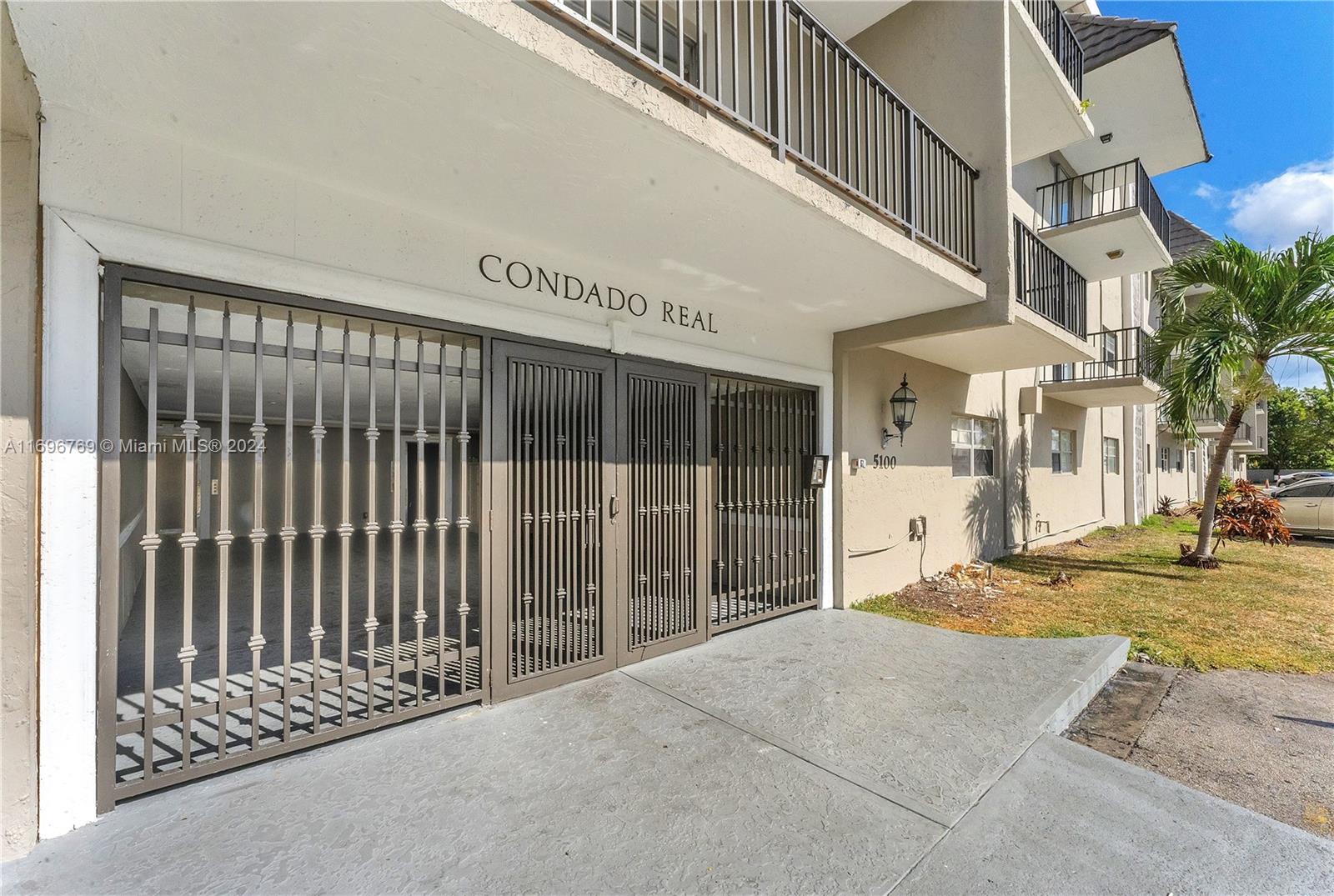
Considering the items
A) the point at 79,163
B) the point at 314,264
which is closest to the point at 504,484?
the point at 314,264

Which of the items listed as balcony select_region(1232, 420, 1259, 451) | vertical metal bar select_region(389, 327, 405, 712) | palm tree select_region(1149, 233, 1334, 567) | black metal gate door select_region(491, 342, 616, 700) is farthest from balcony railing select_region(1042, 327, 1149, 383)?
balcony select_region(1232, 420, 1259, 451)

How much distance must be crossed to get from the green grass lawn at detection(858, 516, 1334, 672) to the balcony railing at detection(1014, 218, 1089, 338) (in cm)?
321

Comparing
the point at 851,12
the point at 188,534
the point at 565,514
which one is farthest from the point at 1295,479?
the point at 188,534

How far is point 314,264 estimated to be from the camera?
9.21ft

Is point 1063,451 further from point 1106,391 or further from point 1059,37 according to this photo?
point 1059,37

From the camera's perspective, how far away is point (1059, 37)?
651 centimetres

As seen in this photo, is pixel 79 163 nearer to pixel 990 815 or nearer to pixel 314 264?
pixel 314 264

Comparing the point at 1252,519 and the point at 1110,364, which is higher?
the point at 1110,364

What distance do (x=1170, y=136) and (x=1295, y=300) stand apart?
15.0 ft

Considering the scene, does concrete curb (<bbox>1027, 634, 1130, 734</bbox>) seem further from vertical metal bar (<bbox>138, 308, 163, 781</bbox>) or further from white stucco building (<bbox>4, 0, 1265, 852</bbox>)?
vertical metal bar (<bbox>138, 308, 163, 781</bbox>)

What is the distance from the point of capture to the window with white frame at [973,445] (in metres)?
8.12

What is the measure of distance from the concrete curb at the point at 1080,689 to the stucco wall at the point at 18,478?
187 inches

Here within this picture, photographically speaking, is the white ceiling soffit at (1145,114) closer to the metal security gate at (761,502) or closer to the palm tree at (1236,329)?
the palm tree at (1236,329)

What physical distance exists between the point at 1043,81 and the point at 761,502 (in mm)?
5412
